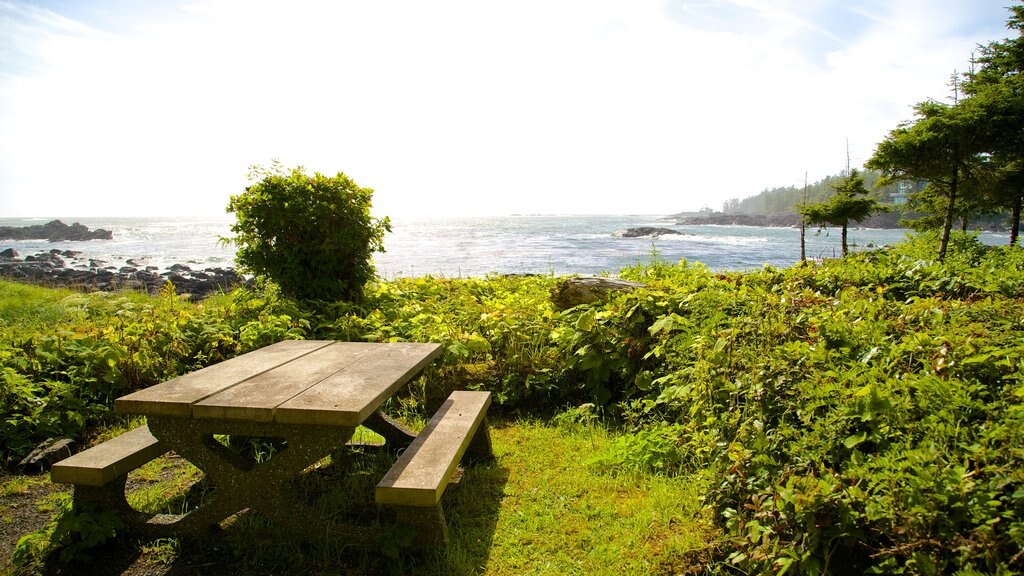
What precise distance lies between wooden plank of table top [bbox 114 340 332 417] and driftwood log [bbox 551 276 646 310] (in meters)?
3.03

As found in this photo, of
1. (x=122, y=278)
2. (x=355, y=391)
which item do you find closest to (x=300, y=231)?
(x=355, y=391)

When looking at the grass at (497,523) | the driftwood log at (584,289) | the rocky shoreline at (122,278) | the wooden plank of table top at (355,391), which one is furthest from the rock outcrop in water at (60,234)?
the wooden plank of table top at (355,391)

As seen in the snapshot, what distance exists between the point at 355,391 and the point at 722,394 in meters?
2.03

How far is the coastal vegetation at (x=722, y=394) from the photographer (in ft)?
5.69

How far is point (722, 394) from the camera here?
2998 millimetres

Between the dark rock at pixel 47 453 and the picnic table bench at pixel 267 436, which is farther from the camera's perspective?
the dark rock at pixel 47 453

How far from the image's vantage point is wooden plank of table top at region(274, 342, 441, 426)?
228 centimetres

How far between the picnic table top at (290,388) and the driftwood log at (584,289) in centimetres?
261

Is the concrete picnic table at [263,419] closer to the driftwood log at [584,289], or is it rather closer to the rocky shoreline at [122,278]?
the driftwood log at [584,289]

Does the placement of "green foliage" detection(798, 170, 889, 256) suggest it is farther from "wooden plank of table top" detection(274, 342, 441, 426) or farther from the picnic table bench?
the picnic table bench

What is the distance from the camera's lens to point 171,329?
4.90 m

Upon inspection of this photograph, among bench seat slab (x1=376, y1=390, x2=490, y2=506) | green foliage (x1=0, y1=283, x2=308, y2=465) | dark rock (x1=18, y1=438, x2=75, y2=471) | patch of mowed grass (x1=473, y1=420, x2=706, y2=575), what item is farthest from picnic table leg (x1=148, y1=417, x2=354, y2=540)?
green foliage (x1=0, y1=283, x2=308, y2=465)

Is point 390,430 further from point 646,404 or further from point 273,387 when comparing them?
point 646,404

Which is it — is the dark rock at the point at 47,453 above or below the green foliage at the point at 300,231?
below
